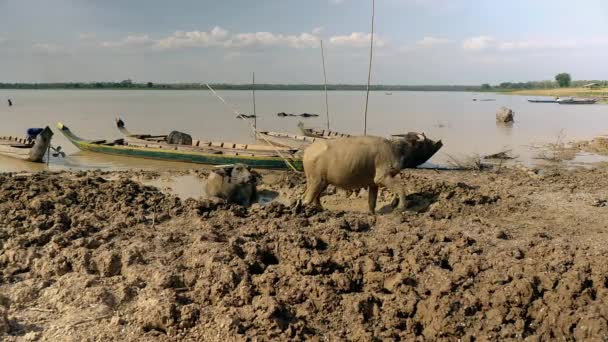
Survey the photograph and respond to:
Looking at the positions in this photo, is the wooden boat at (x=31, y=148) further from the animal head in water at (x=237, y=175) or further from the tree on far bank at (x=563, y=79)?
the tree on far bank at (x=563, y=79)

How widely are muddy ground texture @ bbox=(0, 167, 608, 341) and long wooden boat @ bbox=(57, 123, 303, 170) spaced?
5.31 meters

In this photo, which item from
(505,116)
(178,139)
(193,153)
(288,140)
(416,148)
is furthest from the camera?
(505,116)

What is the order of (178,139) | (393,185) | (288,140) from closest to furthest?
(393,185) < (178,139) < (288,140)

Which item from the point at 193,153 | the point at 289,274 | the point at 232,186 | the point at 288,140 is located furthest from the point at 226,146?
the point at 289,274

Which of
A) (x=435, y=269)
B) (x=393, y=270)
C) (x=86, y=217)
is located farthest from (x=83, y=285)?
(x=435, y=269)

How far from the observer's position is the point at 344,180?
7879 millimetres

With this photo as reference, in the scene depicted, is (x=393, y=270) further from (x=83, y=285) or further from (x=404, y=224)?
(x=83, y=285)

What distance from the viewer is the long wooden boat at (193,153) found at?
13117mm

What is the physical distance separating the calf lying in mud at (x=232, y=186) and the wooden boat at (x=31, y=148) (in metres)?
7.53

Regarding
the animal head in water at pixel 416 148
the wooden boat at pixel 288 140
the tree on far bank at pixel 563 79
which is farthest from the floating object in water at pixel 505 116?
the tree on far bank at pixel 563 79

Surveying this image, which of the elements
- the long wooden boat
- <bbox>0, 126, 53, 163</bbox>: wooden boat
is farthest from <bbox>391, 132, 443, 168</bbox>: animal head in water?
<bbox>0, 126, 53, 163</bbox>: wooden boat

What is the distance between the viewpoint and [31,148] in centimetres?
1426

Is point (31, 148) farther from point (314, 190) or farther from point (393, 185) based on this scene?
point (393, 185)

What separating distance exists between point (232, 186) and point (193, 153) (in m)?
5.45
